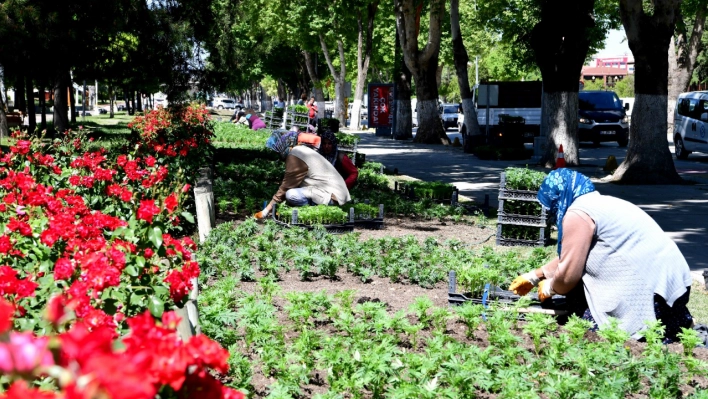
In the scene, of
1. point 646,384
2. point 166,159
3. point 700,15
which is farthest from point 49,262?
point 700,15

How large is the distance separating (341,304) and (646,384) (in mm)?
2350

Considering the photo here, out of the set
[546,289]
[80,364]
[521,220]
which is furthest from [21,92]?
[80,364]

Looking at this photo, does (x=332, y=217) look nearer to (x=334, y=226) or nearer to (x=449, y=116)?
(x=334, y=226)

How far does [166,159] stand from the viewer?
13852mm

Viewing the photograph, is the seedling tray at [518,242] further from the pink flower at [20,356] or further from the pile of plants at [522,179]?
the pink flower at [20,356]

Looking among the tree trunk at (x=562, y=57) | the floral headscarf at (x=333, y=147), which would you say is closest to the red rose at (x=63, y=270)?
the floral headscarf at (x=333, y=147)

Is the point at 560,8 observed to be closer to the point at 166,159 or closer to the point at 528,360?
the point at 166,159

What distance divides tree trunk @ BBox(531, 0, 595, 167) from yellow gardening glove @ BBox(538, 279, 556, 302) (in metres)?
14.8

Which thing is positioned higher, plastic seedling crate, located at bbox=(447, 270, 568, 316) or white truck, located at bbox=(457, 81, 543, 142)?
white truck, located at bbox=(457, 81, 543, 142)

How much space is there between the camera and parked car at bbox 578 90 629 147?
33.5 meters

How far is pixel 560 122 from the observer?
69.5ft

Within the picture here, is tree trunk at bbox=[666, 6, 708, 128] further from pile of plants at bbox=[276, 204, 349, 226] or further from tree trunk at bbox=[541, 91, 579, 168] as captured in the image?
pile of plants at bbox=[276, 204, 349, 226]

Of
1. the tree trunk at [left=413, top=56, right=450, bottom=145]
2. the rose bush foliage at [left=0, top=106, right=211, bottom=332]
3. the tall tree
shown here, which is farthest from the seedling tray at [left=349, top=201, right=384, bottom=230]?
the tree trunk at [left=413, top=56, right=450, bottom=145]

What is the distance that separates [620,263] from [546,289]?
0.59 meters
